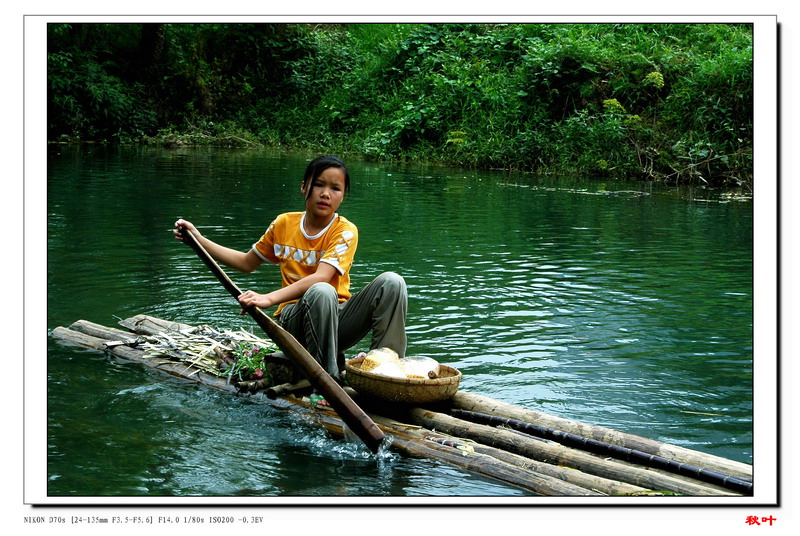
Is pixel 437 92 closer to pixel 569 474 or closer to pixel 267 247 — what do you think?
pixel 267 247

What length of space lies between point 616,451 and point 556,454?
9.3 inches

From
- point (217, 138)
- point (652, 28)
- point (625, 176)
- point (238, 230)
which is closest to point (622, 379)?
point (238, 230)

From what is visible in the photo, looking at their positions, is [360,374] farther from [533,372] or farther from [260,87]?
[260,87]

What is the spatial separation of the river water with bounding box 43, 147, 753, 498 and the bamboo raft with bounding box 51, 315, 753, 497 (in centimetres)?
8

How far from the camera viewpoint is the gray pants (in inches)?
160

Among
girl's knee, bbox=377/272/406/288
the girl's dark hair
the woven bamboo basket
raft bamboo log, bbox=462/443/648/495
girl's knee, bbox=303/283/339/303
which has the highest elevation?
the girl's dark hair

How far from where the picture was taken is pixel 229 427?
420cm

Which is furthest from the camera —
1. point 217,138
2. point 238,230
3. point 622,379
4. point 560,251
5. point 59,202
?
point 217,138

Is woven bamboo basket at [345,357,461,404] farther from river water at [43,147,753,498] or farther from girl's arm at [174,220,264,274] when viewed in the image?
girl's arm at [174,220,264,274]

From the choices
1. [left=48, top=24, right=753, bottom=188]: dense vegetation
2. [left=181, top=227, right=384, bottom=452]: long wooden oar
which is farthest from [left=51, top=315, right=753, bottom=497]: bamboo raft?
[left=48, top=24, right=753, bottom=188]: dense vegetation

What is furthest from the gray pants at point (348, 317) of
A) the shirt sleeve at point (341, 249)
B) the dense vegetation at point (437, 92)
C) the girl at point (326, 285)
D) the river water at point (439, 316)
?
the dense vegetation at point (437, 92)

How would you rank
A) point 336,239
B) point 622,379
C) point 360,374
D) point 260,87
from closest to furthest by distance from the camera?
1. point 360,374
2. point 336,239
3. point 622,379
4. point 260,87

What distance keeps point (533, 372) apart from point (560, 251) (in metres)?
4.17

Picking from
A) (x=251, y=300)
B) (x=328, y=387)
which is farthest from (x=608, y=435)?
(x=251, y=300)
